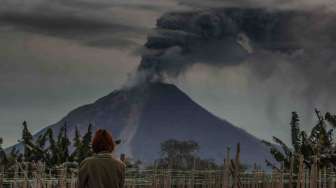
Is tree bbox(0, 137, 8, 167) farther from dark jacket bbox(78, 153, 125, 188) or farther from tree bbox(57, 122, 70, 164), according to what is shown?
dark jacket bbox(78, 153, 125, 188)

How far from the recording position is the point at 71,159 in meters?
34.7

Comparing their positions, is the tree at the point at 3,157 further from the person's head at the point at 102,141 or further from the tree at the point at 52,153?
the person's head at the point at 102,141

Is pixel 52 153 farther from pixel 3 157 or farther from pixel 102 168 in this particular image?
pixel 102 168

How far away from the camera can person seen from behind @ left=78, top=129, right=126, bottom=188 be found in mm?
8938

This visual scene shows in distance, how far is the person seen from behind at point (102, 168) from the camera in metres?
8.94

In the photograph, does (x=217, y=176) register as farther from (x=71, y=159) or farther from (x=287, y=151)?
(x=71, y=159)

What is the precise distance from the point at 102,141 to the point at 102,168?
265 millimetres

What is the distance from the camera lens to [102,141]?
8.90 m

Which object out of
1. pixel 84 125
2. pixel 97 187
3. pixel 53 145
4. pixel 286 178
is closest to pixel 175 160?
pixel 53 145

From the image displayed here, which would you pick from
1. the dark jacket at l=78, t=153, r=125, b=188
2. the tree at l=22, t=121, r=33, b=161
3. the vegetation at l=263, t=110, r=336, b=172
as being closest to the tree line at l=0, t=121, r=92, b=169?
the tree at l=22, t=121, r=33, b=161

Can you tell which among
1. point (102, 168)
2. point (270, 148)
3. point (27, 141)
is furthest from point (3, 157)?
point (102, 168)

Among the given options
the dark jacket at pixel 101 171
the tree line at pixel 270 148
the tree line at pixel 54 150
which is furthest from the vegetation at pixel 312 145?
the dark jacket at pixel 101 171

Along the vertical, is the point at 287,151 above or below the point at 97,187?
above

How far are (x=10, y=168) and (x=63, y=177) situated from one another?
11.5 m
